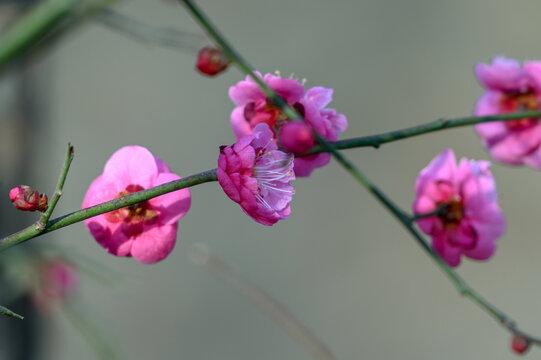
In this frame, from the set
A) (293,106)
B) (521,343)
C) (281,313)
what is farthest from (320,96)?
(281,313)

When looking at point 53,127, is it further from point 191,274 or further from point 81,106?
point 191,274

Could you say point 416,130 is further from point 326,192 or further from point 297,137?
point 326,192

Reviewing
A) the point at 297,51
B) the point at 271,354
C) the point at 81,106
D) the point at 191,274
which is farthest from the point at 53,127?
the point at 271,354

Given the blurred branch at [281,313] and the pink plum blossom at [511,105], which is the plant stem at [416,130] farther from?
the blurred branch at [281,313]

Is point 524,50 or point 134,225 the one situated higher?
point 134,225

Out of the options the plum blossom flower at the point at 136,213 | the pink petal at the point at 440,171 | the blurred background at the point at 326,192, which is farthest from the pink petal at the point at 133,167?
the blurred background at the point at 326,192

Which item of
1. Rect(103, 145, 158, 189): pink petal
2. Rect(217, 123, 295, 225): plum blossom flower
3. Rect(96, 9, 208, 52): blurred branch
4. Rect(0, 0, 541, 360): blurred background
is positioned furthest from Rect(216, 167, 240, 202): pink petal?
Rect(0, 0, 541, 360): blurred background
